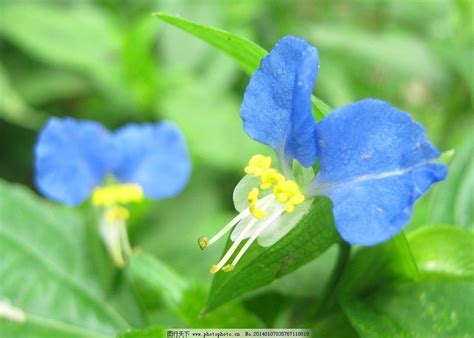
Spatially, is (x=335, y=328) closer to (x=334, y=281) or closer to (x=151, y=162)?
(x=334, y=281)

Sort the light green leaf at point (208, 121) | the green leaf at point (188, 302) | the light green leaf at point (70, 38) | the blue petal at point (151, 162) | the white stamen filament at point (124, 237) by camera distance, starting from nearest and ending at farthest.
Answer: the green leaf at point (188, 302) → the white stamen filament at point (124, 237) → the blue petal at point (151, 162) → the light green leaf at point (208, 121) → the light green leaf at point (70, 38)

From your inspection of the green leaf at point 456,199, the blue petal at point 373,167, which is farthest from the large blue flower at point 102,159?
the blue petal at point 373,167

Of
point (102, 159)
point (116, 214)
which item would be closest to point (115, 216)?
point (116, 214)

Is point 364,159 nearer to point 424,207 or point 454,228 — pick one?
point 454,228

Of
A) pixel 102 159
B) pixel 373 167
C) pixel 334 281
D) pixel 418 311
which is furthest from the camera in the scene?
pixel 102 159

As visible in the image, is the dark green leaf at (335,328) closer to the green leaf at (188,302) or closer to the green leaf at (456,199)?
the green leaf at (188,302)

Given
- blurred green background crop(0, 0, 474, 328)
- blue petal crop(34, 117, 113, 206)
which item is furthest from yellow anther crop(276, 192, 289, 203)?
blurred green background crop(0, 0, 474, 328)
